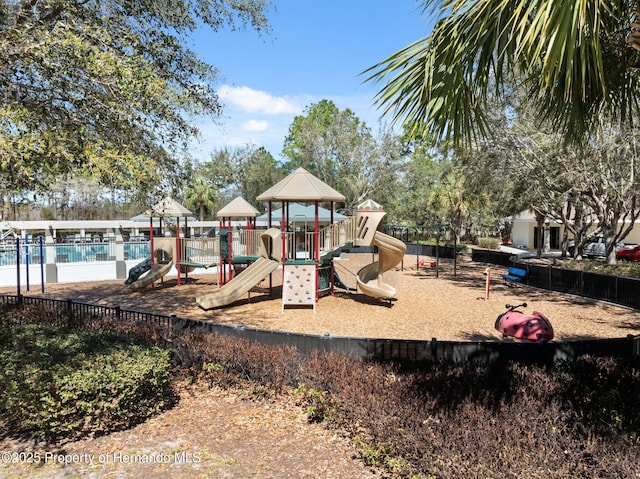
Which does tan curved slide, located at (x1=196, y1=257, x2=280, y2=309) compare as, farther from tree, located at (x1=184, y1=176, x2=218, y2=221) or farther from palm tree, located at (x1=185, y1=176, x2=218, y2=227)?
tree, located at (x1=184, y1=176, x2=218, y2=221)

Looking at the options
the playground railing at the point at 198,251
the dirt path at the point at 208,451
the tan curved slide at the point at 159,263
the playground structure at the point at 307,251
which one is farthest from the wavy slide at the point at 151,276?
the dirt path at the point at 208,451

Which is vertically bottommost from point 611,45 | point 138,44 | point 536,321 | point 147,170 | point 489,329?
point 489,329

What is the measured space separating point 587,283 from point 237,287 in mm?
11679

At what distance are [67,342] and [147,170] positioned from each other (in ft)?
9.20

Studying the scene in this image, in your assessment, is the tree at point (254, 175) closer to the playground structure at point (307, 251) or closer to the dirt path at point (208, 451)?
the playground structure at point (307, 251)

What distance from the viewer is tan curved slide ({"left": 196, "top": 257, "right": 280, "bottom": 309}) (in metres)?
13.3

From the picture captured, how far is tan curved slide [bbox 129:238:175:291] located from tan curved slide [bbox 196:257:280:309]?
168 inches

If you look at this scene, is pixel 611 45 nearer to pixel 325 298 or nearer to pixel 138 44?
pixel 138 44

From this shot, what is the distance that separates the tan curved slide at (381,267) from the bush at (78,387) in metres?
8.53

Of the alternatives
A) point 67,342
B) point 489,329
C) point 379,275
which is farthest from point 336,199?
point 67,342

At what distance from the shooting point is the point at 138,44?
Result: 898 centimetres

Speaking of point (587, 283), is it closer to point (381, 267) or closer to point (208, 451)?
point (381, 267)

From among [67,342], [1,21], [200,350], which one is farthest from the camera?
[1,21]

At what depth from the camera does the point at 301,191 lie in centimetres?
1402
